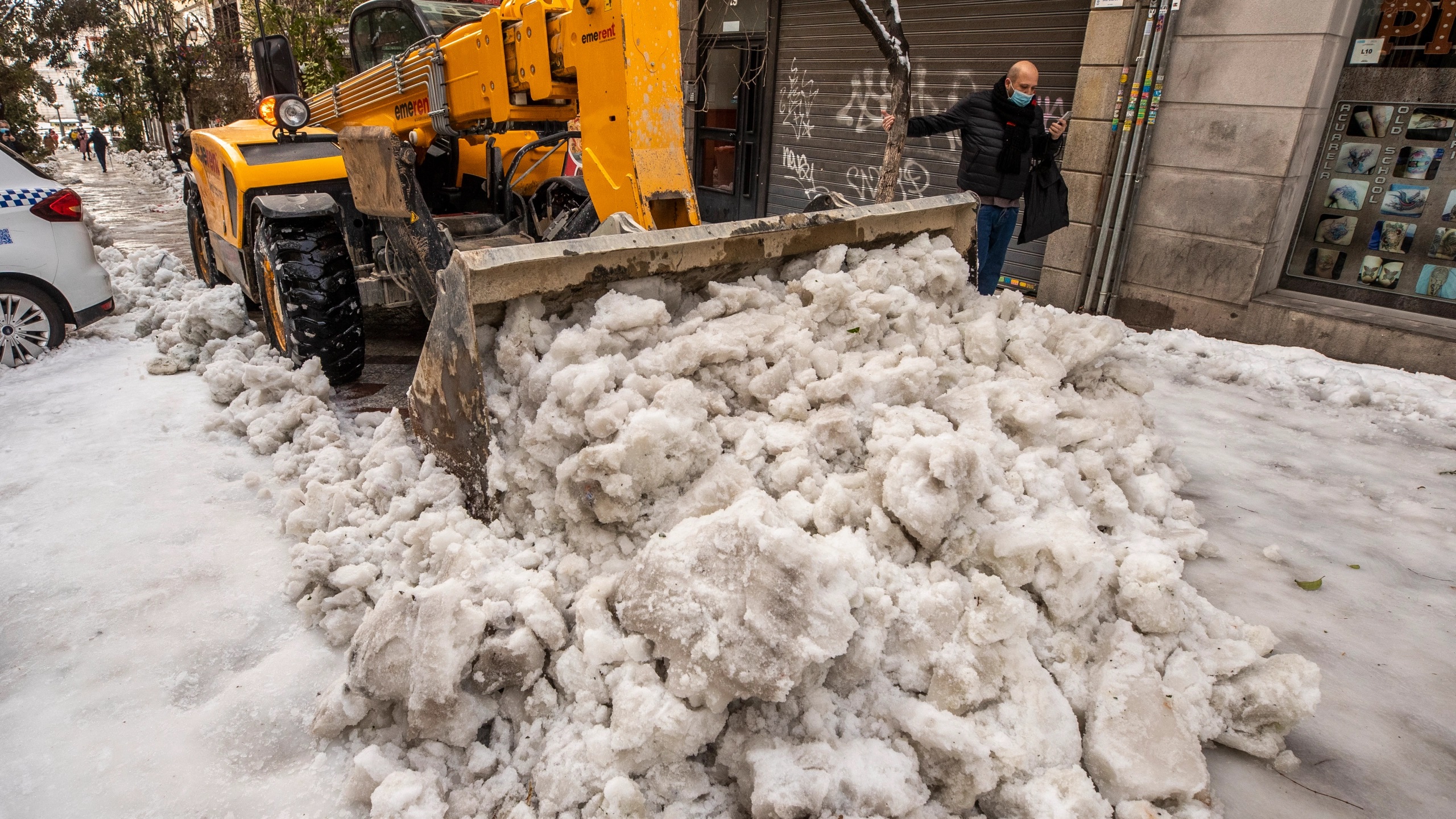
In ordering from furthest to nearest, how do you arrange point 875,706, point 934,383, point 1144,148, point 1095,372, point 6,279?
point 1144,148
point 6,279
point 1095,372
point 934,383
point 875,706

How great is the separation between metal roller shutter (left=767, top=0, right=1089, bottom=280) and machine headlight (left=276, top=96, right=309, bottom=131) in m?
5.40

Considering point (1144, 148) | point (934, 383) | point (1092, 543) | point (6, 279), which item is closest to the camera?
point (1092, 543)

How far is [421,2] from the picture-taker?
204 inches

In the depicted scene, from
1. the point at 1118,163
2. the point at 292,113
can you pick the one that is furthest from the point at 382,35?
the point at 1118,163

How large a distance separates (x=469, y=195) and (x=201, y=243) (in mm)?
2966

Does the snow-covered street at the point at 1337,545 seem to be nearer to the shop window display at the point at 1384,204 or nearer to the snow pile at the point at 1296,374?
the snow pile at the point at 1296,374

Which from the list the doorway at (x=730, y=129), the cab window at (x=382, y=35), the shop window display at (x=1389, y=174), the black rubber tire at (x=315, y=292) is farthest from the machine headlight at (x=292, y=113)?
the shop window display at (x=1389, y=174)

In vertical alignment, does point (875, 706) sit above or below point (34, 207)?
below

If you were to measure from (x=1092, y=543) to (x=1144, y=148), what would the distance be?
16.3 ft

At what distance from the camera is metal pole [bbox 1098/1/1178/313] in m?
5.80

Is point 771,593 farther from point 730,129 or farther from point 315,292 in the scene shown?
point 730,129

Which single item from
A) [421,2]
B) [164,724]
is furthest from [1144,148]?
[164,724]

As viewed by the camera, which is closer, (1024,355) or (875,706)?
(875,706)

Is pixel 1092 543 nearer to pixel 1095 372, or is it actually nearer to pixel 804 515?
pixel 804 515
